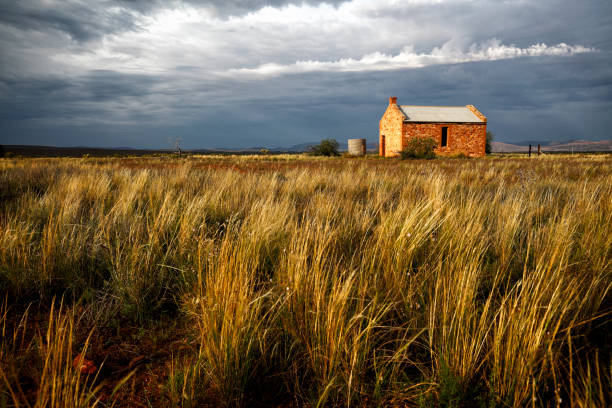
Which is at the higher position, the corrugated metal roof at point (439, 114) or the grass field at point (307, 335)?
the corrugated metal roof at point (439, 114)

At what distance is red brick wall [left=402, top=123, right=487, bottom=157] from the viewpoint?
28.7 metres

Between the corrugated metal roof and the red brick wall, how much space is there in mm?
510

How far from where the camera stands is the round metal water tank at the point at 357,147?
111ft

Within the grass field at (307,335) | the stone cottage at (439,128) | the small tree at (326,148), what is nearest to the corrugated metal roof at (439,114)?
the stone cottage at (439,128)

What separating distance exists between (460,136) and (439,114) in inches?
115

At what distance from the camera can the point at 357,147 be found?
112ft

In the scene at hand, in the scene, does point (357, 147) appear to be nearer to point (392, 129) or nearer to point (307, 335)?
point (392, 129)

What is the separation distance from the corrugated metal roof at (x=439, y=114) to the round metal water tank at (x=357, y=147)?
529cm

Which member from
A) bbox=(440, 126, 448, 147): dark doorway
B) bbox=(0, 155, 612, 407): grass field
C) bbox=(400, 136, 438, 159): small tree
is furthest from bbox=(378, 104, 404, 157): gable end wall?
bbox=(0, 155, 612, 407): grass field

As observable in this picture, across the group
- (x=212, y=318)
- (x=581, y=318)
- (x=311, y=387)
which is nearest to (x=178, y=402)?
(x=212, y=318)

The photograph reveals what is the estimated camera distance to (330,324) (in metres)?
1.46

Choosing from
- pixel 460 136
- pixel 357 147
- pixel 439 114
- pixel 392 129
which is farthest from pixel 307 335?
pixel 357 147

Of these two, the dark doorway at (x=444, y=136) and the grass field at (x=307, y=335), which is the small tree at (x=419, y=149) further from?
the grass field at (x=307, y=335)

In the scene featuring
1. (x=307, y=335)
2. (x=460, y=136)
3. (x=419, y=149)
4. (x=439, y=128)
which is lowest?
(x=307, y=335)
